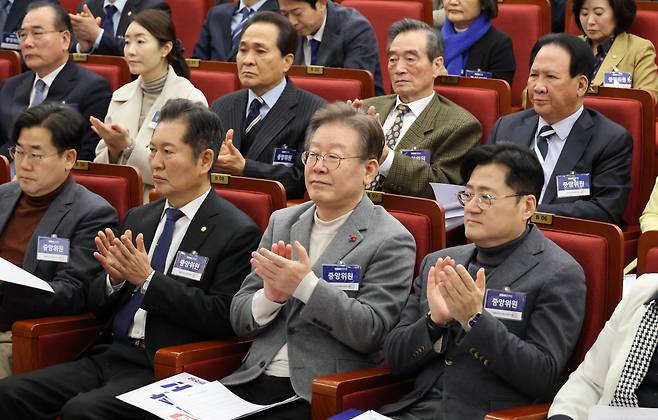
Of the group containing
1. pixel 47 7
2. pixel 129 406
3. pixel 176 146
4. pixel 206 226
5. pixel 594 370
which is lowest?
pixel 129 406

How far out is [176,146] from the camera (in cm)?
312

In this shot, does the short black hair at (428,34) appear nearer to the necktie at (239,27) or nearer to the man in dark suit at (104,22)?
the necktie at (239,27)

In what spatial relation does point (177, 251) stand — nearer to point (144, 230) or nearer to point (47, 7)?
point (144, 230)

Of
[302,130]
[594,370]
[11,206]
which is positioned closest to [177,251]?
[11,206]

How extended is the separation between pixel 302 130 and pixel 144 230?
833mm

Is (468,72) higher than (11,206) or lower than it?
higher

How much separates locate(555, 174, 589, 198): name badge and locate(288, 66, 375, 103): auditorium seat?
0.90m

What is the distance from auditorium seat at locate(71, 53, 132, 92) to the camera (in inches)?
181

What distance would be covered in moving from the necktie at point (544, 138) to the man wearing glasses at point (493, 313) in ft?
3.05

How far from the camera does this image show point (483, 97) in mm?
3781

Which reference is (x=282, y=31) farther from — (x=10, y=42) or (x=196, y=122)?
(x=10, y=42)

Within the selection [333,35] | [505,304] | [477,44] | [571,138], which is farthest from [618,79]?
[505,304]

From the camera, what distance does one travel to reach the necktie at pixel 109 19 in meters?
5.28

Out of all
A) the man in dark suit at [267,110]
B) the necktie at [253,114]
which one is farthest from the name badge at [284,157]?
the necktie at [253,114]
